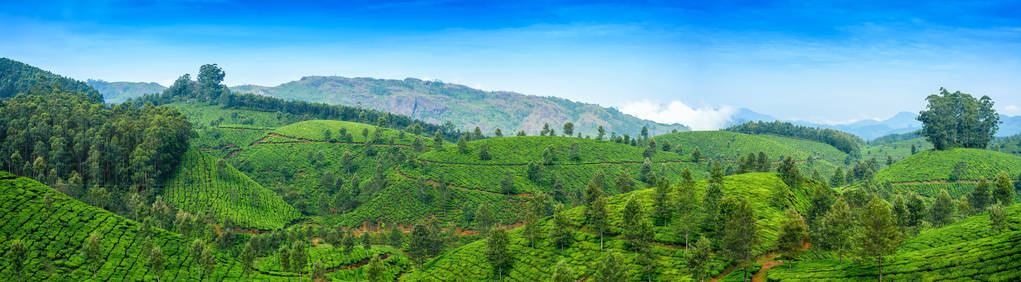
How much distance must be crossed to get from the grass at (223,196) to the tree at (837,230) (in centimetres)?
13892

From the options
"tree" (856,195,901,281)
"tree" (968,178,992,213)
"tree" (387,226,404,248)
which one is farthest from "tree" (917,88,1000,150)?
"tree" (387,226,404,248)

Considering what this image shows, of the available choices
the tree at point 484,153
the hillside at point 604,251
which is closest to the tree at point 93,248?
the hillside at point 604,251

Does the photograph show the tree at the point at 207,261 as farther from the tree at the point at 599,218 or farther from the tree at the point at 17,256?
the tree at the point at 599,218

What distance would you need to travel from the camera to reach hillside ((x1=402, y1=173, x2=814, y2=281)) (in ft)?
259

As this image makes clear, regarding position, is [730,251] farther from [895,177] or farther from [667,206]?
[895,177]

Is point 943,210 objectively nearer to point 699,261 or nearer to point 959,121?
point 699,261

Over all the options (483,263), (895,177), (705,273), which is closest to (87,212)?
(483,263)

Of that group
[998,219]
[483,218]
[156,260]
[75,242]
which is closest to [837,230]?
[998,219]

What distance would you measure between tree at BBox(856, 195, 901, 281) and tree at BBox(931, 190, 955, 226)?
233 feet

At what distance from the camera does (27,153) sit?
13300 centimetres

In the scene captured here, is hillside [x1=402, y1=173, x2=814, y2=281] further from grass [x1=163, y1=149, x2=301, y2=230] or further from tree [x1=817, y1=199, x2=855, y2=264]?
grass [x1=163, y1=149, x2=301, y2=230]

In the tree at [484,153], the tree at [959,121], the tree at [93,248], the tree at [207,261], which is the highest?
the tree at [959,121]

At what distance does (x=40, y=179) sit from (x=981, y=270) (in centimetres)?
19484

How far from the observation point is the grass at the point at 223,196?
438 feet
